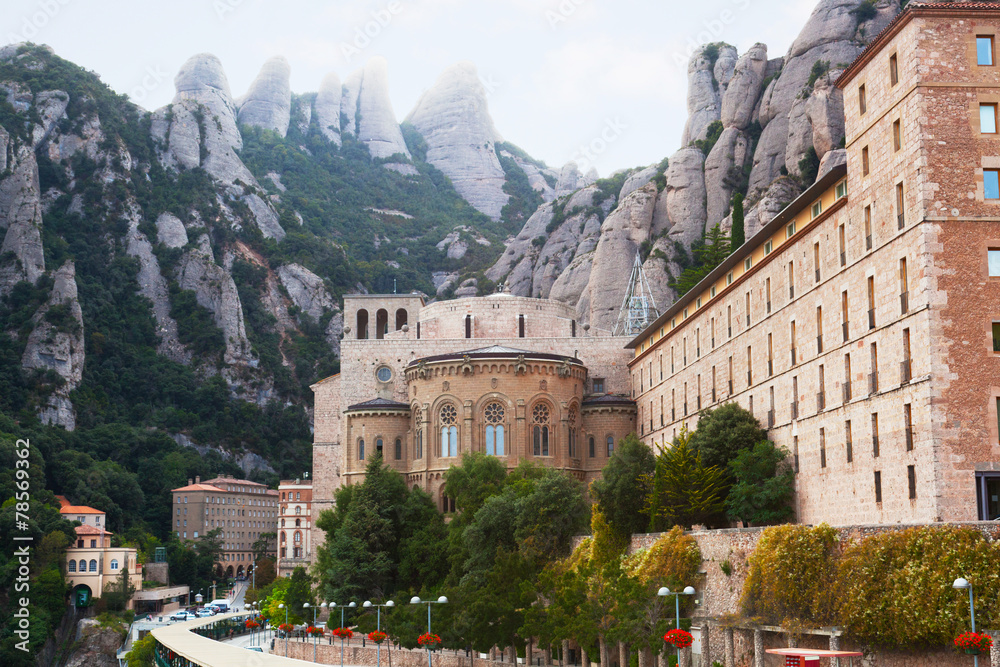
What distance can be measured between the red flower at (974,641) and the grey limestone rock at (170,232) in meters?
157

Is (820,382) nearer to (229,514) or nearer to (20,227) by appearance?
(229,514)

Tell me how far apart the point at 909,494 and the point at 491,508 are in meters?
24.8

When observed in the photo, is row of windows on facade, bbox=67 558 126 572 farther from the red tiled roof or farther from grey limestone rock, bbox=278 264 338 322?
grey limestone rock, bbox=278 264 338 322

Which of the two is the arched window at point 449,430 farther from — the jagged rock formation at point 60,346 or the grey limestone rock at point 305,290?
the grey limestone rock at point 305,290

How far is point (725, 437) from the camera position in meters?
47.1

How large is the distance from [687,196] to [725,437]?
6572 cm

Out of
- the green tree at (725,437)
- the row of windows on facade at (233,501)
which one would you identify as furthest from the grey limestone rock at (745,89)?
the row of windows on facade at (233,501)

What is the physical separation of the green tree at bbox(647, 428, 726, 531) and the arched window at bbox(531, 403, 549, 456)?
22.4 m

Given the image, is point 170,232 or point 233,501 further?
point 170,232

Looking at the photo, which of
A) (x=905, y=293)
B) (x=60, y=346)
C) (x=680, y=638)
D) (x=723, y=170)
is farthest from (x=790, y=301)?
(x=60, y=346)

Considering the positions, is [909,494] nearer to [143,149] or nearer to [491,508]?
[491,508]

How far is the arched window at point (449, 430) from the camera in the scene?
67.5 m

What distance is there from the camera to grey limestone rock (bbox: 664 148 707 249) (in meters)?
108

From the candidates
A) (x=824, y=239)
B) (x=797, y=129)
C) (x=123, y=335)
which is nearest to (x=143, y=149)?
(x=123, y=335)
